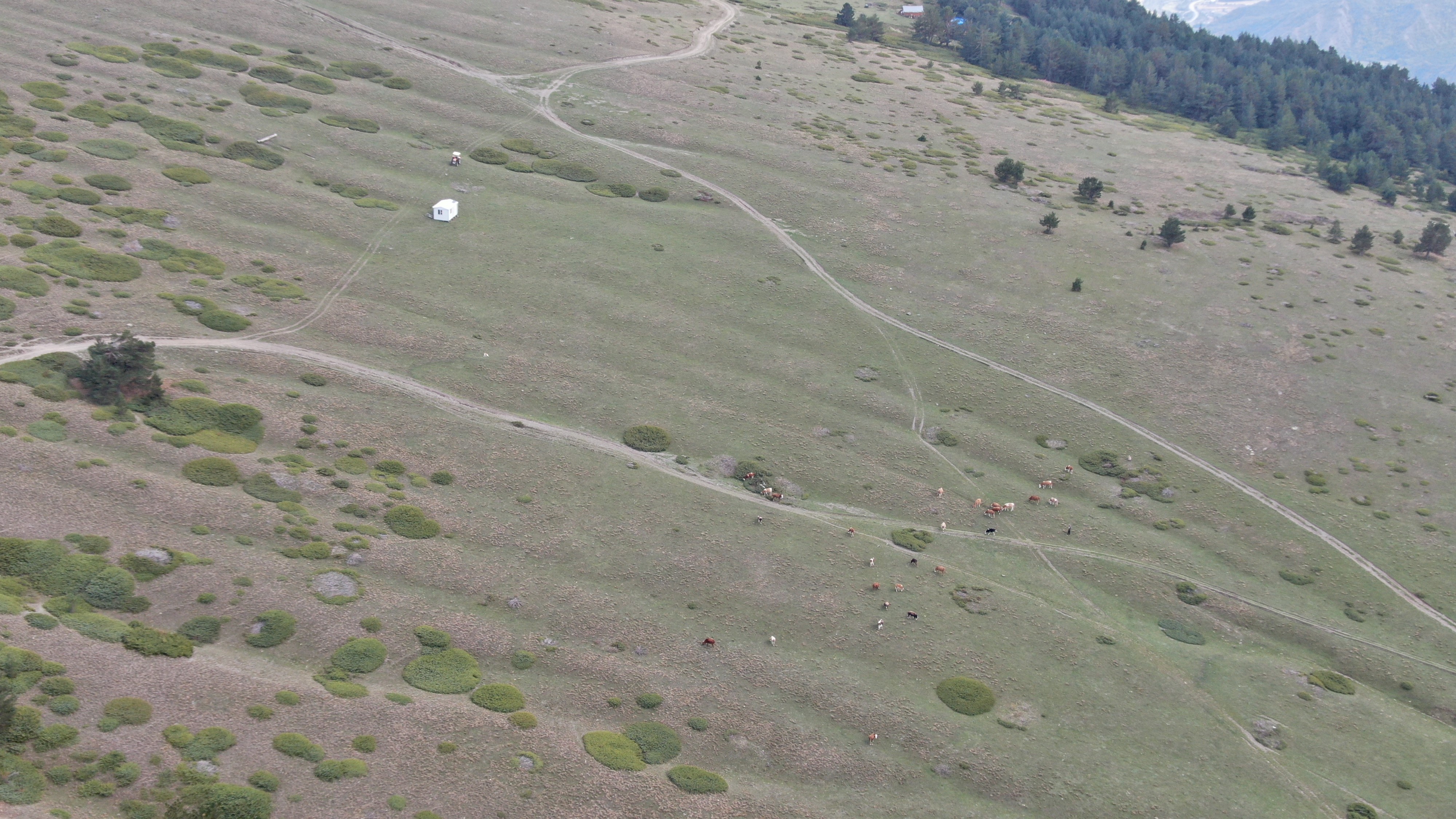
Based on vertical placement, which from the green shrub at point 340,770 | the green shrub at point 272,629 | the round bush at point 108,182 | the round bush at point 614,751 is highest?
the round bush at point 108,182

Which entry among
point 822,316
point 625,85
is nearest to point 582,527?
point 822,316

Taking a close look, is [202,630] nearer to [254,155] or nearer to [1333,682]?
[1333,682]

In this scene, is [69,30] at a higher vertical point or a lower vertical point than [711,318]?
higher

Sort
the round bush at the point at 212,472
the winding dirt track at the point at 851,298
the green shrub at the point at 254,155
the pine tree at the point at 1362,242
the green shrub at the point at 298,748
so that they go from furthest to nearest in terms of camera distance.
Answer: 1. the pine tree at the point at 1362,242
2. the green shrub at the point at 254,155
3. the winding dirt track at the point at 851,298
4. the round bush at the point at 212,472
5. the green shrub at the point at 298,748

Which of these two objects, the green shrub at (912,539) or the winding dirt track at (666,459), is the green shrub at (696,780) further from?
the green shrub at (912,539)

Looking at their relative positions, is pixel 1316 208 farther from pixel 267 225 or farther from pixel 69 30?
pixel 69 30

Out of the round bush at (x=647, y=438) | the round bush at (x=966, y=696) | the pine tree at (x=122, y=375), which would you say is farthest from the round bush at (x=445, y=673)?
the pine tree at (x=122, y=375)
